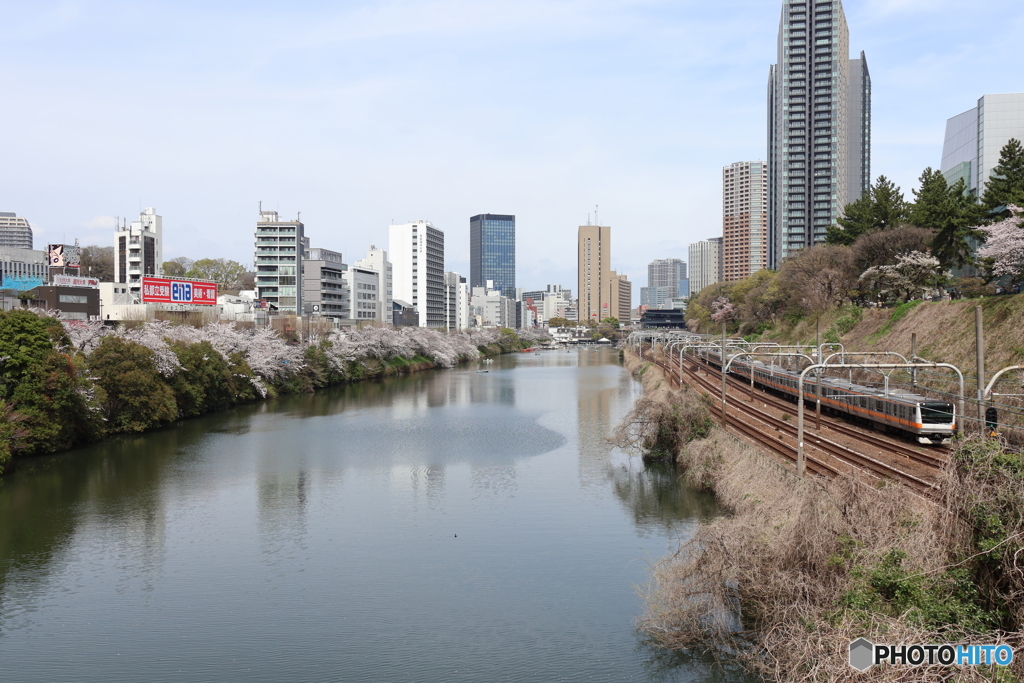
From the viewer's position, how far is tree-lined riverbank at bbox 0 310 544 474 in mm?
29734

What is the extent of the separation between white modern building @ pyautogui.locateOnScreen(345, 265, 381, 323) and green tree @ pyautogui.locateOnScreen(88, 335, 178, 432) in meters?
64.6

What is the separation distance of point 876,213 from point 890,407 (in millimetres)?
42221

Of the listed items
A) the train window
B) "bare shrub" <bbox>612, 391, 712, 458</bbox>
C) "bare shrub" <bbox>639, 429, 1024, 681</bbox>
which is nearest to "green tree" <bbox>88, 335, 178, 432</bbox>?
"bare shrub" <bbox>612, 391, 712, 458</bbox>

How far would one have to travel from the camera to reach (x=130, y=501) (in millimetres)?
25062

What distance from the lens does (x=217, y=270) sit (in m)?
118

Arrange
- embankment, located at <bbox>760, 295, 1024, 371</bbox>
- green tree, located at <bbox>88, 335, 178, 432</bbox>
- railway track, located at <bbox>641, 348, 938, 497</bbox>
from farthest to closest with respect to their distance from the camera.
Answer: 1. green tree, located at <bbox>88, 335, 178, 432</bbox>
2. embankment, located at <bbox>760, 295, 1024, 371</bbox>
3. railway track, located at <bbox>641, 348, 938, 497</bbox>

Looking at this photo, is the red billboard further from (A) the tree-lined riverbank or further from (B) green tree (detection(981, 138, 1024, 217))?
(B) green tree (detection(981, 138, 1024, 217))

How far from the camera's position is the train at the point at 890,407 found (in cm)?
2439

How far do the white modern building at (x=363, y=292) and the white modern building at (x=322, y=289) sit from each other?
2555 millimetres

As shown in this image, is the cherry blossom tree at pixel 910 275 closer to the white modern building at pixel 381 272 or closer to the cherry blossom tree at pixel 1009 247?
the cherry blossom tree at pixel 1009 247

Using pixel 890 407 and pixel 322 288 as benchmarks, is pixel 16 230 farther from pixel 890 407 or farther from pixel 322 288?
pixel 890 407

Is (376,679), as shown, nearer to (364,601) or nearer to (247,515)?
(364,601)

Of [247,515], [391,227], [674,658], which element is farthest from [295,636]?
[391,227]

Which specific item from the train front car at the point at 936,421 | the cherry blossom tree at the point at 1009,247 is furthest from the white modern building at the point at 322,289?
the train front car at the point at 936,421
